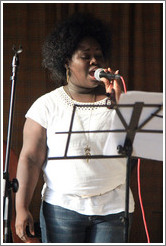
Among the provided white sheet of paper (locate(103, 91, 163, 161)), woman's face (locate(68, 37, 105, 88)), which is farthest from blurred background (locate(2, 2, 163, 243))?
white sheet of paper (locate(103, 91, 163, 161))

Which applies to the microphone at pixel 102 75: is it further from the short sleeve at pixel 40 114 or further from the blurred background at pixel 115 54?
the blurred background at pixel 115 54

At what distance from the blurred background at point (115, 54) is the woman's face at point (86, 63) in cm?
164

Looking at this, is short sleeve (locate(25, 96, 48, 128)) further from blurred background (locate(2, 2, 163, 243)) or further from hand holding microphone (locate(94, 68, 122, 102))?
blurred background (locate(2, 2, 163, 243))

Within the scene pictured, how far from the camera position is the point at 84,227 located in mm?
1873

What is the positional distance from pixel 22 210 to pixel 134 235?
2.10 m

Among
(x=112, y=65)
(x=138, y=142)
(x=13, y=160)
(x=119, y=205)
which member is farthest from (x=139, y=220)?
(x=138, y=142)

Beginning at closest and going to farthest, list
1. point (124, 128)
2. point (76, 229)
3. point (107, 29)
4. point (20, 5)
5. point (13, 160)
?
point (124, 128) < point (76, 229) < point (107, 29) < point (13, 160) < point (20, 5)

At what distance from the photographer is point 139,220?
3.75m

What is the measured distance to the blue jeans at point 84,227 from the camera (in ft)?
6.06

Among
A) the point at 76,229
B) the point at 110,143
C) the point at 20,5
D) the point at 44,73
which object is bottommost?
the point at 76,229

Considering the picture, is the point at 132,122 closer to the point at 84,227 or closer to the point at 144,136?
the point at 144,136

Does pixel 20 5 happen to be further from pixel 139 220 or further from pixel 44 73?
pixel 139 220

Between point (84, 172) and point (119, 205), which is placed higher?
point (84, 172)

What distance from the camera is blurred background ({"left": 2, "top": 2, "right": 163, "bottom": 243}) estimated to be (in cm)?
365
